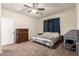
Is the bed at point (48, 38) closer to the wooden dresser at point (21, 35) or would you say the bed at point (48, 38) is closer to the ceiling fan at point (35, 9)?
the wooden dresser at point (21, 35)

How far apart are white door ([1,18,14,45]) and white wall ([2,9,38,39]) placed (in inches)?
3.1

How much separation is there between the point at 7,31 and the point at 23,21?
369mm

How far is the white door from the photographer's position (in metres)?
2.02

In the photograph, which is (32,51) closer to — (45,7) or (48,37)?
(48,37)

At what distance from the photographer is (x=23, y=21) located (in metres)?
2.14

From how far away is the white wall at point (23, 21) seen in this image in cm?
205

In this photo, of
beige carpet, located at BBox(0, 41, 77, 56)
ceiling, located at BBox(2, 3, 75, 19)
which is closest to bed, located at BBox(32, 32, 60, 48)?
beige carpet, located at BBox(0, 41, 77, 56)

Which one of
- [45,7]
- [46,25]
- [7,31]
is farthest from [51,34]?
[7,31]

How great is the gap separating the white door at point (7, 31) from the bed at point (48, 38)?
1.47ft

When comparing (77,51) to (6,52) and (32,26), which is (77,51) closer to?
(32,26)

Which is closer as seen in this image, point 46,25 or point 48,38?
point 48,38

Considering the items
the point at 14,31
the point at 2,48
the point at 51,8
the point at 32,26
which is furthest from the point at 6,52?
the point at 51,8

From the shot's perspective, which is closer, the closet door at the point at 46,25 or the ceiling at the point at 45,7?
the ceiling at the point at 45,7

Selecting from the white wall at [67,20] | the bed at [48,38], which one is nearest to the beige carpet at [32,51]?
the bed at [48,38]
